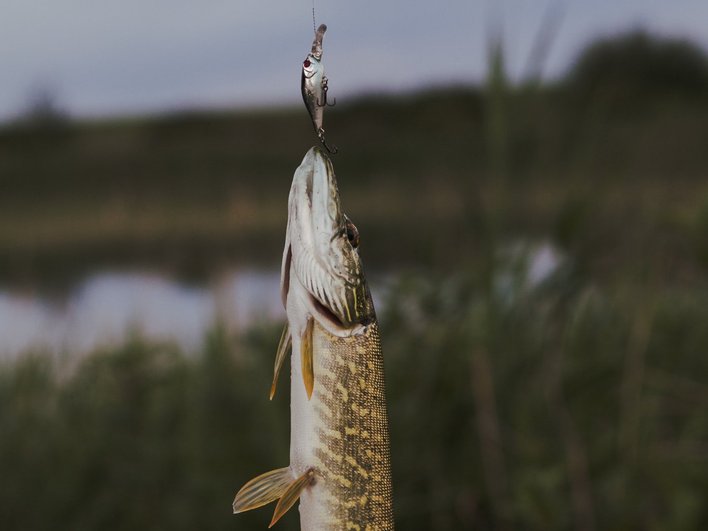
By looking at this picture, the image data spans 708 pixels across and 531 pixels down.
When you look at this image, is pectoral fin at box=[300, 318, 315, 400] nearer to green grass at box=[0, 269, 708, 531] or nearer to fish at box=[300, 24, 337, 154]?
fish at box=[300, 24, 337, 154]

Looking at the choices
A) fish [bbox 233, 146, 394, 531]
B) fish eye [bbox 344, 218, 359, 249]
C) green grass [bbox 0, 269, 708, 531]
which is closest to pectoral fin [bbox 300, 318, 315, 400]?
fish [bbox 233, 146, 394, 531]

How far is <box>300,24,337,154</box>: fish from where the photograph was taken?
0.59 meters

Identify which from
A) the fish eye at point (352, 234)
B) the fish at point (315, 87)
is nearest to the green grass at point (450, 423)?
the fish eye at point (352, 234)

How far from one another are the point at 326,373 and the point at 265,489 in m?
0.13

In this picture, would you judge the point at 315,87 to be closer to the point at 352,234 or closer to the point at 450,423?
the point at 352,234

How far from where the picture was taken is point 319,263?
0.75 meters

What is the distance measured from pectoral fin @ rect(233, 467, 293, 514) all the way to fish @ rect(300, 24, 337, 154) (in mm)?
308

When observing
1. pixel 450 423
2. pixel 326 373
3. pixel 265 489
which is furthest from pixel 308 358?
pixel 450 423

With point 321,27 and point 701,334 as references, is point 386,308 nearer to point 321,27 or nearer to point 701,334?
point 701,334

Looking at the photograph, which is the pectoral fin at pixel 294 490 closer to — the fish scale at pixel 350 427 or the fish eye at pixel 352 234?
the fish scale at pixel 350 427

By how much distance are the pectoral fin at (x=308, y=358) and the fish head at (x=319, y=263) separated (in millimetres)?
14

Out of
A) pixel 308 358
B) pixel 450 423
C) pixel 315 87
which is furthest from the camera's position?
pixel 450 423

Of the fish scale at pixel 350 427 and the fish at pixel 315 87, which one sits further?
the fish scale at pixel 350 427

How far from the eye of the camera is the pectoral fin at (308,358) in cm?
69
